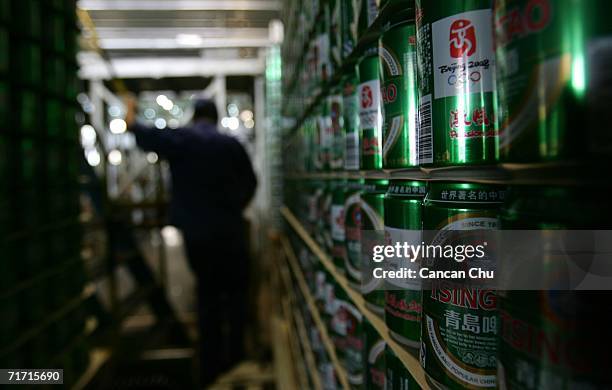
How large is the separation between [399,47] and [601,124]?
45cm

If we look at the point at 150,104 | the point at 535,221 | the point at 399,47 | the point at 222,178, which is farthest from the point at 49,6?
the point at 150,104

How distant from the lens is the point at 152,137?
111 inches

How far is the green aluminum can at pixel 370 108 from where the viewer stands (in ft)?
2.86

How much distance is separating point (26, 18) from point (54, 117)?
51 centimetres

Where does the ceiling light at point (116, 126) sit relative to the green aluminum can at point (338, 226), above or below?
above

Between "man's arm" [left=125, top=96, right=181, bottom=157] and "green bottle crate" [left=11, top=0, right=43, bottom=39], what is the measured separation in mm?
663

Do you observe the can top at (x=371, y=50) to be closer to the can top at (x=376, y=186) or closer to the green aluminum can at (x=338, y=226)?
the can top at (x=376, y=186)

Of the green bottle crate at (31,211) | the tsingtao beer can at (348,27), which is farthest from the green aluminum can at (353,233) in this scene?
the green bottle crate at (31,211)

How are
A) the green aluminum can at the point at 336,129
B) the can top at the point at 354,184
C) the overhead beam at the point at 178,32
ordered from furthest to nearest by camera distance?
the overhead beam at the point at 178,32 < the green aluminum can at the point at 336,129 < the can top at the point at 354,184

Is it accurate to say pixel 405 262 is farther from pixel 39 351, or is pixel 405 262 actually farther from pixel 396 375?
pixel 39 351

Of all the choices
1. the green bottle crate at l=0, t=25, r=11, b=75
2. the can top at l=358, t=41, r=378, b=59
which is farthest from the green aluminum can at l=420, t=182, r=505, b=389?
the green bottle crate at l=0, t=25, r=11, b=75

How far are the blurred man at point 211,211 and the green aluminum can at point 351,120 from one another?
199cm

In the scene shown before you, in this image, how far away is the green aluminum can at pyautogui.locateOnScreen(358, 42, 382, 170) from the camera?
87 cm

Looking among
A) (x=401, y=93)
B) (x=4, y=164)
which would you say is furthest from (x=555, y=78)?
(x=4, y=164)
